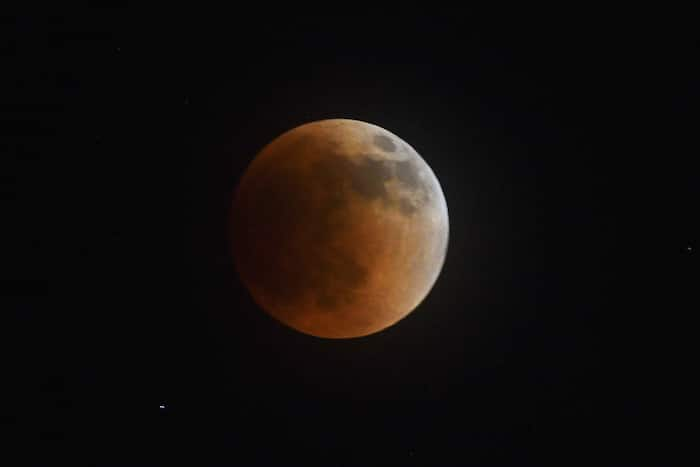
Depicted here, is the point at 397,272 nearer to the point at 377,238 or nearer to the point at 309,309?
the point at 377,238

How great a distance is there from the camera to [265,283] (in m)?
6.05

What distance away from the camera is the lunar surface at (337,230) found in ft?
19.1

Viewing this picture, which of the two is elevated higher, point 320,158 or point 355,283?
point 320,158

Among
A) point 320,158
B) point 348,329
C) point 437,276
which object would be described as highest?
point 320,158

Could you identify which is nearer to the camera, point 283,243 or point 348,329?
→ point 283,243

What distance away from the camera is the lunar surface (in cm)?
581

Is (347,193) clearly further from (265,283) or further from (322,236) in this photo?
(265,283)

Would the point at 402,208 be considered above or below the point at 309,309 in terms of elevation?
above

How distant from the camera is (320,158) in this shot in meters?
6.02

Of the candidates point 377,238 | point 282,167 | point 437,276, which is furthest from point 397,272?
point 282,167

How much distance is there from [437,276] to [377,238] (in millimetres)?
1058

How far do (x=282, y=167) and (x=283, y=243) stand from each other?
2.19 feet

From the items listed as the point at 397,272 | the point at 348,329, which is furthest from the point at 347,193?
the point at 348,329

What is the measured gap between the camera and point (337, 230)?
5.77 meters
